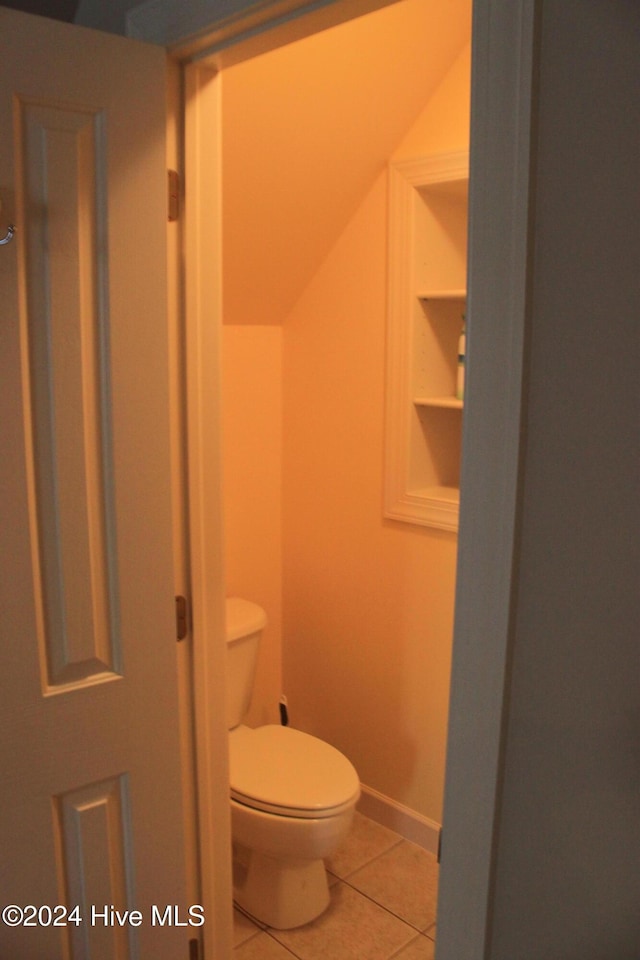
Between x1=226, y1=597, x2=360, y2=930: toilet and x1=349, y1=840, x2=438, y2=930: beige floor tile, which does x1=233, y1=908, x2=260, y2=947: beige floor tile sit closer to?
x1=226, y1=597, x2=360, y2=930: toilet

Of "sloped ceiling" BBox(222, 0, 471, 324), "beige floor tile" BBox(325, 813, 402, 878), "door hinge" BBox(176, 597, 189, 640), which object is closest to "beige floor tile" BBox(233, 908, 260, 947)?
"beige floor tile" BBox(325, 813, 402, 878)

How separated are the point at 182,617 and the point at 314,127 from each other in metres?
1.34

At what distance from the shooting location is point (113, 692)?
1542 mm

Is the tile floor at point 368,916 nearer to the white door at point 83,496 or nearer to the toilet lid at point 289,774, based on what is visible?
the toilet lid at point 289,774

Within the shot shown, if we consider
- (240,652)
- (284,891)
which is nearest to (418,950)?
(284,891)

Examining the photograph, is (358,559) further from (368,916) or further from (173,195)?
(173,195)

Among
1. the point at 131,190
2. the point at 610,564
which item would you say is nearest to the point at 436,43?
the point at 131,190

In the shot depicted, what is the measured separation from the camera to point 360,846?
8.92 feet

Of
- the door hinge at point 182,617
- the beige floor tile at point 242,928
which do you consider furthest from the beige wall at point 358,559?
the door hinge at point 182,617

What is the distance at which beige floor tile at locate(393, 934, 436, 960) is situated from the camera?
2.22 meters

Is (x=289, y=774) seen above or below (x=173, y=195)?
below

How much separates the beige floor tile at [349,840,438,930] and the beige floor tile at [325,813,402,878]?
0.09 feet

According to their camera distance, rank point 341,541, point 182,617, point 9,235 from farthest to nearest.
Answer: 1. point 341,541
2. point 182,617
3. point 9,235

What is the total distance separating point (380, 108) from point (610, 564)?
178 centimetres
